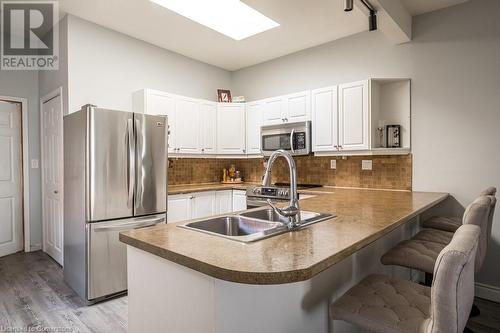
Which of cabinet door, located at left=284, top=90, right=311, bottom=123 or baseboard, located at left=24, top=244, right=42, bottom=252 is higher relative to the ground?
cabinet door, located at left=284, top=90, right=311, bottom=123

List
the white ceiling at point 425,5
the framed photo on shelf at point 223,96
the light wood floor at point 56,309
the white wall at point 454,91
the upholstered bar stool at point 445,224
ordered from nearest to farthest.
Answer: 1. the light wood floor at point 56,309
2. the upholstered bar stool at point 445,224
3. the white wall at point 454,91
4. the white ceiling at point 425,5
5. the framed photo on shelf at point 223,96

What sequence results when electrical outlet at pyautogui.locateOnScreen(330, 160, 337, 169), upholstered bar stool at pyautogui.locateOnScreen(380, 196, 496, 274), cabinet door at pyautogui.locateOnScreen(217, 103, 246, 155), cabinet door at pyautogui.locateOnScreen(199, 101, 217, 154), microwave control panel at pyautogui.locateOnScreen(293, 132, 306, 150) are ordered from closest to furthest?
upholstered bar stool at pyautogui.locateOnScreen(380, 196, 496, 274), microwave control panel at pyautogui.locateOnScreen(293, 132, 306, 150), electrical outlet at pyautogui.locateOnScreen(330, 160, 337, 169), cabinet door at pyautogui.locateOnScreen(199, 101, 217, 154), cabinet door at pyautogui.locateOnScreen(217, 103, 246, 155)

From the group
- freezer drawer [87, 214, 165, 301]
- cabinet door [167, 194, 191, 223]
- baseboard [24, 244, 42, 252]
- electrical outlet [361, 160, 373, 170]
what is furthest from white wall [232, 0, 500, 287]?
baseboard [24, 244, 42, 252]

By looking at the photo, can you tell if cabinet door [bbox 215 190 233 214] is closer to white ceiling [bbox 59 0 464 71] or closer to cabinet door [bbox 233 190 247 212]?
cabinet door [bbox 233 190 247 212]

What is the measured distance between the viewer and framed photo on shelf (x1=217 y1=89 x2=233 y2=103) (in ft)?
15.2

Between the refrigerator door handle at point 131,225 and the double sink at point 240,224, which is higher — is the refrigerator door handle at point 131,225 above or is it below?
below

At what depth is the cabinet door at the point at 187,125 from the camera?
3967mm

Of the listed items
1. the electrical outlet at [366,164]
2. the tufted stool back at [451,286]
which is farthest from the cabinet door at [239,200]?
the tufted stool back at [451,286]

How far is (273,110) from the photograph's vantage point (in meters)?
4.14

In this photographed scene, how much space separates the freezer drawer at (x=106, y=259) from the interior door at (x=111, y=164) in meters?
0.09

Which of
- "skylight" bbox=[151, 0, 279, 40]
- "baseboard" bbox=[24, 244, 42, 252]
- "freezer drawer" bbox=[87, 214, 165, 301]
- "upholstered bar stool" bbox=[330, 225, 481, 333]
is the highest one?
"skylight" bbox=[151, 0, 279, 40]

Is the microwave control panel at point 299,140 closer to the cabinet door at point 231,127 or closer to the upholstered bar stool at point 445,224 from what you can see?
the cabinet door at point 231,127

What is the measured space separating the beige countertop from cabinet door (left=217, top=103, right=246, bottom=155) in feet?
9.34

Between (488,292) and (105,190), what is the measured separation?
360 centimetres
